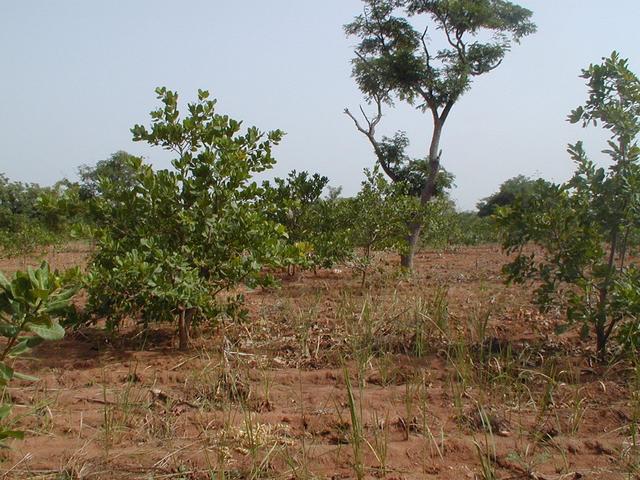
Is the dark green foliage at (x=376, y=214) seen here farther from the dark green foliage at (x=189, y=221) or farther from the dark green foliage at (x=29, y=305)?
the dark green foliage at (x=29, y=305)

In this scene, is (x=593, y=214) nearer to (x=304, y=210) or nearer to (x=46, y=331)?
(x=46, y=331)

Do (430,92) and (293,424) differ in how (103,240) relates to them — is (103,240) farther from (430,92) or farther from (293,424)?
(430,92)

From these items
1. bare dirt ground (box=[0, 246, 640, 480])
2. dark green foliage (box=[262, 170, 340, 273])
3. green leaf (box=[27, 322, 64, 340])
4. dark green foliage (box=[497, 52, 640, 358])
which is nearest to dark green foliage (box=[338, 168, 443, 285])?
dark green foliage (box=[262, 170, 340, 273])

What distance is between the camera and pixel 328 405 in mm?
3473

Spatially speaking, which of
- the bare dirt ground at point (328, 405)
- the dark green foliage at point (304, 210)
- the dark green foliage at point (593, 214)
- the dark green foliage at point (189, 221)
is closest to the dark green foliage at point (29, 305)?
the bare dirt ground at point (328, 405)

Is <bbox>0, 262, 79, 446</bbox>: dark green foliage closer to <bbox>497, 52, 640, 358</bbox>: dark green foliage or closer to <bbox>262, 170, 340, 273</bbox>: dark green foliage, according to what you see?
<bbox>497, 52, 640, 358</bbox>: dark green foliage

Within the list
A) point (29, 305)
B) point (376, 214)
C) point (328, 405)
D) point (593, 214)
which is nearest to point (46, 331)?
point (29, 305)

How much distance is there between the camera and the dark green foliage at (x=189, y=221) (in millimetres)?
4492

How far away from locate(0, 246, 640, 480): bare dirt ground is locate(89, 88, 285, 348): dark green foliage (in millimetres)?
391

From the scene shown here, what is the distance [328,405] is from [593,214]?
89.6 inches

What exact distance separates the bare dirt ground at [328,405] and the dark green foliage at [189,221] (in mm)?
391

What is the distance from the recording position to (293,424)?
3.21m

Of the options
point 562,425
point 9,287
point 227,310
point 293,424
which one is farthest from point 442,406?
point 9,287

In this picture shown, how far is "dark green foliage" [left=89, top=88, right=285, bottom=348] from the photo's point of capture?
449cm
